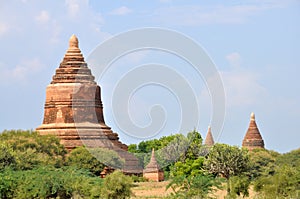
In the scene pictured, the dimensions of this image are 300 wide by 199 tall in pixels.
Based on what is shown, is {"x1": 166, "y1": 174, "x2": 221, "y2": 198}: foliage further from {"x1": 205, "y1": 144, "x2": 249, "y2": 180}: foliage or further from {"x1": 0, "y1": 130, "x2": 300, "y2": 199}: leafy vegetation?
{"x1": 205, "y1": 144, "x2": 249, "y2": 180}: foliage

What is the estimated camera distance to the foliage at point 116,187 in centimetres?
3425

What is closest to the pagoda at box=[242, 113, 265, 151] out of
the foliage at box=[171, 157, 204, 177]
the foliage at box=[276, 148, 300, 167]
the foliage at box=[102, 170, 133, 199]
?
the foliage at box=[276, 148, 300, 167]

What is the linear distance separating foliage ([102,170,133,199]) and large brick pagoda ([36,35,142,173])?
19.8 metres

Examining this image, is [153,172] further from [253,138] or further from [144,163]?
[253,138]

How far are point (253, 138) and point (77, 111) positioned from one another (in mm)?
24416

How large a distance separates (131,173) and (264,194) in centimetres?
1957

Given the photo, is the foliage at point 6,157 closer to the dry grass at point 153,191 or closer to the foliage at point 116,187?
the dry grass at point 153,191

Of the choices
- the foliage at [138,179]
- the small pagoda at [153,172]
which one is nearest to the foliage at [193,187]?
the foliage at [138,179]

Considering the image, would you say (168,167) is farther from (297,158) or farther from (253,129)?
(253,129)

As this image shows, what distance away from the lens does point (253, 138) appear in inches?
3091

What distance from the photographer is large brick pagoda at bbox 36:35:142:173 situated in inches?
2203

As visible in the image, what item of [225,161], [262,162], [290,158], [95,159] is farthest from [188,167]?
[290,158]

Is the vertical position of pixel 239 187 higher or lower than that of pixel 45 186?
lower

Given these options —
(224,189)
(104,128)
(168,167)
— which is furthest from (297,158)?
(224,189)
